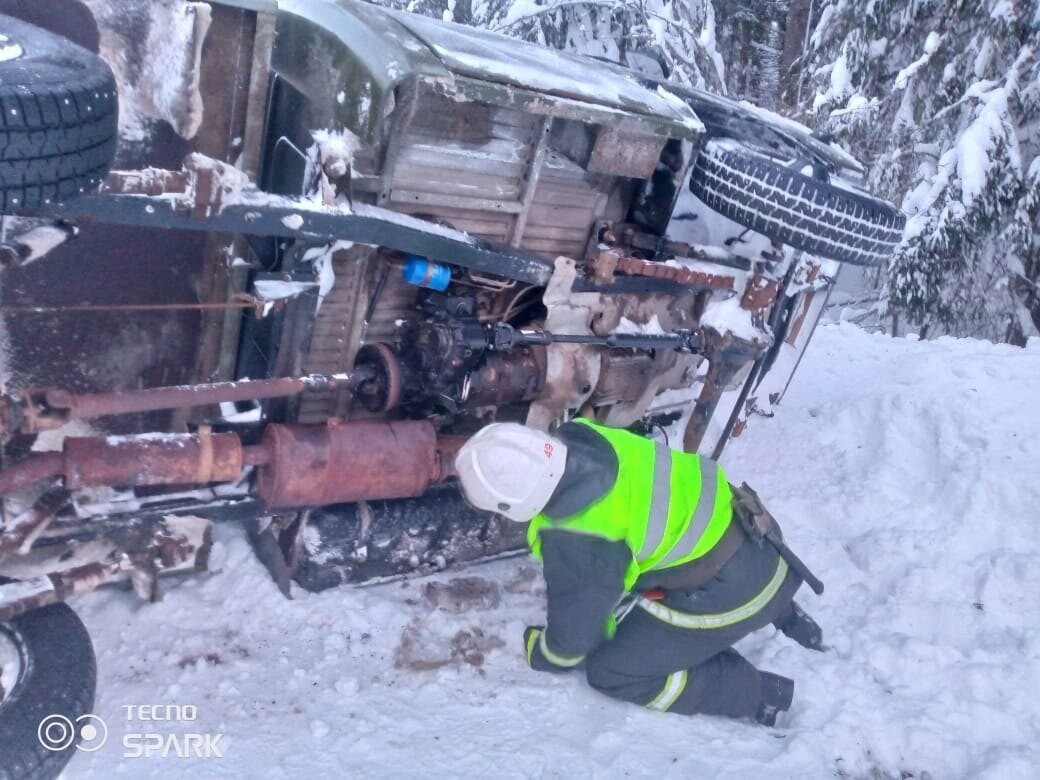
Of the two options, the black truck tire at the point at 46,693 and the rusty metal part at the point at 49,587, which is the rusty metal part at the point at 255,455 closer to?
the rusty metal part at the point at 49,587

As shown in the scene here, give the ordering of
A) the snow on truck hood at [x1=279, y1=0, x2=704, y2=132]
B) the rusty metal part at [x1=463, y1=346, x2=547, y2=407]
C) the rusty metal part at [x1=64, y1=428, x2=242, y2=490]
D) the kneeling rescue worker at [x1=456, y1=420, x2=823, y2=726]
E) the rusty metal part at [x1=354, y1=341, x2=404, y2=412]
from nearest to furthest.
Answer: the rusty metal part at [x1=64, y1=428, x2=242, y2=490]
the kneeling rescue worker at [x1=456, y1=420, x2=823, y2=726]
the snow on truck hood at [x1=279, y1=0, x2=704, y2=132]
the rusty metal part at [x1=354, y1=341, x2=404, y2=412]
the rusty metal part at [x1=463, y1=346, x2=547, y2=407]

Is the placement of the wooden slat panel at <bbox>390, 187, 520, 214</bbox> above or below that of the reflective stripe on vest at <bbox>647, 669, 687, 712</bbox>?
above

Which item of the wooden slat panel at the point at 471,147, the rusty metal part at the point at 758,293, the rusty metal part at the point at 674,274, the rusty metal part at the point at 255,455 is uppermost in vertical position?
the wooden slat panel at the point at 471,147

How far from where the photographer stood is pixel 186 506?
3027 millimetres

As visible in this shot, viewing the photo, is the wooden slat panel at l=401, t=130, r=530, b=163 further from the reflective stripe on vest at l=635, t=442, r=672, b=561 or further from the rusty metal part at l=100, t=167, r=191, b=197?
the reflective stripe on vest at l=635, t=442, r=672, b=561

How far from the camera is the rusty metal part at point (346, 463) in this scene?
9.98ft

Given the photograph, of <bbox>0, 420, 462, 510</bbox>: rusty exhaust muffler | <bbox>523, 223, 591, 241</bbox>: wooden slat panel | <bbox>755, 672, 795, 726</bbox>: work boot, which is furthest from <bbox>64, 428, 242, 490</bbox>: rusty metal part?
<bbox>755, 672, 795, 726</bbox>: work boot

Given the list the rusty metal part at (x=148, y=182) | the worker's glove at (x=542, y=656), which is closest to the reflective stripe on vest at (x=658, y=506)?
the worker's glove at (x=542, y=656)

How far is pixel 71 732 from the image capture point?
99.7 inches

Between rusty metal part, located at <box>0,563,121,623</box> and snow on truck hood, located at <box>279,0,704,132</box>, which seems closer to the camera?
rusty metal part, located at <box>0,563,121,623</box>

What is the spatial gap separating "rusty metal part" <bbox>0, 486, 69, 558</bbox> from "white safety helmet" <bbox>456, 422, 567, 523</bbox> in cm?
132

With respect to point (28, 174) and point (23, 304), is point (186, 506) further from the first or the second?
point (28, 174)

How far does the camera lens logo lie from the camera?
96.9 inches

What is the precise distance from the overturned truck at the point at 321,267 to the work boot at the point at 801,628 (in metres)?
1.09
